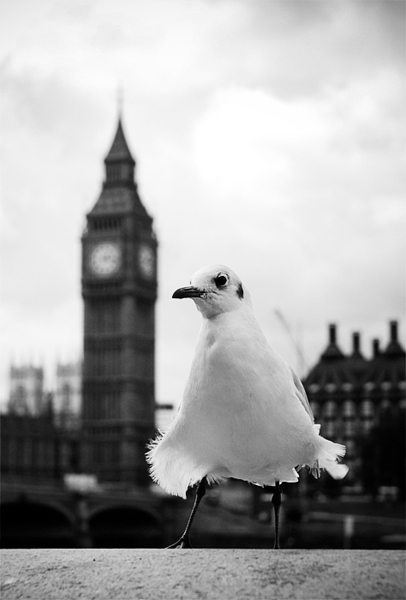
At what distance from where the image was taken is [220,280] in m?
4.56

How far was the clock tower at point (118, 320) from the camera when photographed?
82250 mm

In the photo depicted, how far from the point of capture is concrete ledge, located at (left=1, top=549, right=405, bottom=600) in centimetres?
366

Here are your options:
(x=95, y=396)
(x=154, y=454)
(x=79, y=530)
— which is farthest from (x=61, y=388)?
(x=154, y=454)

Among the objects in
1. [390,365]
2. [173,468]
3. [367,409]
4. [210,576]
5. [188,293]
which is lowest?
[210,576]

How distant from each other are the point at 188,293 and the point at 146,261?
8062 centimetres

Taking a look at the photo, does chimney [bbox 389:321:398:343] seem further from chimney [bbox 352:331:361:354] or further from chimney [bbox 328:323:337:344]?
chimney [bbox 328:323:337:344]

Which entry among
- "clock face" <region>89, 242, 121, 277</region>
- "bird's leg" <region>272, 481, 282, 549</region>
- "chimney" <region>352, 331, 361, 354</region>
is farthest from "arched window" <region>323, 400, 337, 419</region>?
"bird's leg" <region>272, 481, 282, 549</region>

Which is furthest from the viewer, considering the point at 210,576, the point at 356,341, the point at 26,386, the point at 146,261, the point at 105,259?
the point at 26,386

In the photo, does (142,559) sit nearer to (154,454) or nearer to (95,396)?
(154,454)

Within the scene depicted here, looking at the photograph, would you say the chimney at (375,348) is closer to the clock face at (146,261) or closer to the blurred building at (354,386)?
the blurred building at (354,386)

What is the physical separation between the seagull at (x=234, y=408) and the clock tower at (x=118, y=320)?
7655 cm

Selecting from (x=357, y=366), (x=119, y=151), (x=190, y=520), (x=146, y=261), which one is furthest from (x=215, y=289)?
(x=119, y=151)

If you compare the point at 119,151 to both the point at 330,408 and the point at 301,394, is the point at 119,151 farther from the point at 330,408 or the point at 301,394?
the point at 301,394

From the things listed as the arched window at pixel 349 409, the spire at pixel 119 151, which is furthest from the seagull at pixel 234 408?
the spire at pixel 119 151
